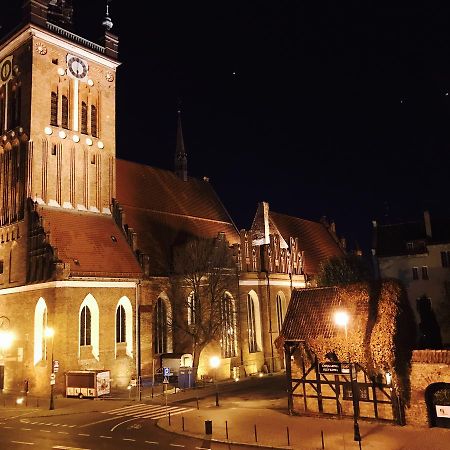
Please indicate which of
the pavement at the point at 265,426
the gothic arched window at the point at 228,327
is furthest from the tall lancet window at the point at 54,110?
the pavement at the point at 265,426

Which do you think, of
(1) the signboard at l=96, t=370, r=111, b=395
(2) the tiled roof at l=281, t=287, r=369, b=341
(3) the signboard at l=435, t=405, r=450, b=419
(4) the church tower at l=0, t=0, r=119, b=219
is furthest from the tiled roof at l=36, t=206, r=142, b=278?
(3) the signboard at l=435, t=405, r=450, b=419

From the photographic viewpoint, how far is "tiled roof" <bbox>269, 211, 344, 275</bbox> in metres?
62.9

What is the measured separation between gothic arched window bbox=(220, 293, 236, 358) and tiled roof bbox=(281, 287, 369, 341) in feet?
56.0

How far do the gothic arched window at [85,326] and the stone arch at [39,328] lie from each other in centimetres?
312

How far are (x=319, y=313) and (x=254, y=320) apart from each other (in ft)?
78.3

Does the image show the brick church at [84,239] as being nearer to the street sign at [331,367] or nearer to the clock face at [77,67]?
the clock face at [77,67]

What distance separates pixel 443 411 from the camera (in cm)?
2409

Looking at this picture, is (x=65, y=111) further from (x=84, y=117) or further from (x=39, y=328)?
(x=39, y=328)

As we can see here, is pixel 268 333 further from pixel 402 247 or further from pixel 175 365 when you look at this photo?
pixel 402 247

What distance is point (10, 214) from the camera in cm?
4550

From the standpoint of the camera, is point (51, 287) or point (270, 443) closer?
point (270, 443)

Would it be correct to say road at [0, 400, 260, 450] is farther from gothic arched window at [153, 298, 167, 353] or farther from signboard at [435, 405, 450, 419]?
gothic arched window at [153, 298, 167, 353]

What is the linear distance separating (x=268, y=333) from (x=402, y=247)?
18.2m

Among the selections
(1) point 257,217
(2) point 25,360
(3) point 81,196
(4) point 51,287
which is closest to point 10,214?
(3) point 81,196
